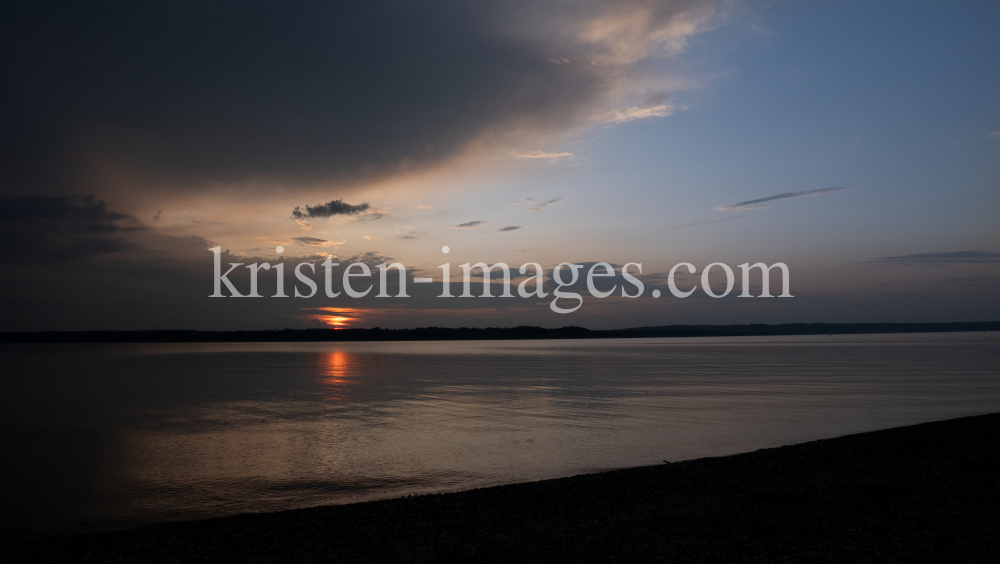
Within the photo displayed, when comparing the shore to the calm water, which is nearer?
the shore

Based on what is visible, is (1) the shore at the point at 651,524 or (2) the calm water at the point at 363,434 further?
(2) the calm water at the point at 363,434

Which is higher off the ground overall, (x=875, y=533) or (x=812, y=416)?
(x=875, y=533)

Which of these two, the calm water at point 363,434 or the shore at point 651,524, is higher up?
the shore at point 651,524

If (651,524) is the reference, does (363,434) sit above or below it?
below

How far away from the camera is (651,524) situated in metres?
9.89

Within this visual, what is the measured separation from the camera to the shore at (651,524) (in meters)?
8.40

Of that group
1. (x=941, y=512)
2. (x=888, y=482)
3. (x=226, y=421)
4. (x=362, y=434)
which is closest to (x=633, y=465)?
(x=888, y=482)

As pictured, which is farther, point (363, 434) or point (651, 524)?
point (363, 434)

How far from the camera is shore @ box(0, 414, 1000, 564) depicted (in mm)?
8398

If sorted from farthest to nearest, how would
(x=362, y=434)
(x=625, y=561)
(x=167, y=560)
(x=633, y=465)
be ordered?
(x=362, y=434) < (x=633, y=465) < (x=167, y=560) < (x=625, y=561)

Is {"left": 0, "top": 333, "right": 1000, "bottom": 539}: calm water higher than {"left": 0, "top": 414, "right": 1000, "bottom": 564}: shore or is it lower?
lower

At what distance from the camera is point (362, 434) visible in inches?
920

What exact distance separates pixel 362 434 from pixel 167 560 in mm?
14120

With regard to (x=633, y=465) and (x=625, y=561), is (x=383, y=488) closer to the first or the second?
(x=633, y=465)
